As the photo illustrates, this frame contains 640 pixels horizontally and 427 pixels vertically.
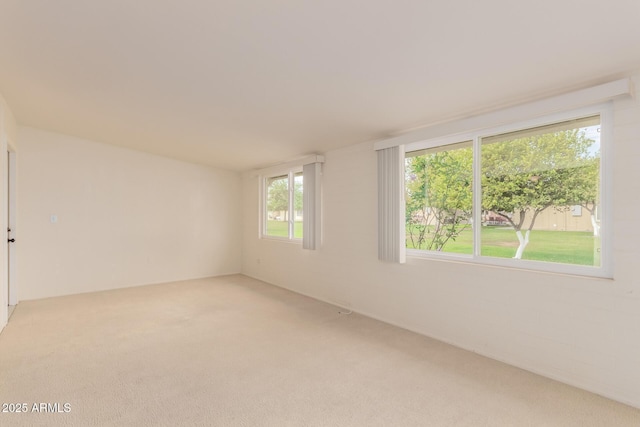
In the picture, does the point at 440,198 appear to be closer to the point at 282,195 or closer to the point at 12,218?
the point at 282,195

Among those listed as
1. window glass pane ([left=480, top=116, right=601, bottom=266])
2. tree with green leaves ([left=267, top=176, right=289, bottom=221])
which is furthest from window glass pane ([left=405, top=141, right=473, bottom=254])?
tree with green leaves ([left=267, top=176, right=289, bottom=221])

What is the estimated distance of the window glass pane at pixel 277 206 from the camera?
5945 millimetres

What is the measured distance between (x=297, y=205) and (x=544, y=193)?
3.70 metres

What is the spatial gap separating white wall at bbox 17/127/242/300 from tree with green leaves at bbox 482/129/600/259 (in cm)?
538

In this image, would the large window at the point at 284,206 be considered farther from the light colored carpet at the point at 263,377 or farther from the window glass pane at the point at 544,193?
the window glass pane at the point at 544,193

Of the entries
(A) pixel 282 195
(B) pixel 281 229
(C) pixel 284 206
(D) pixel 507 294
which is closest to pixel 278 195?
(A) pixel 282 195

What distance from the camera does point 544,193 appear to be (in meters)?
2.77

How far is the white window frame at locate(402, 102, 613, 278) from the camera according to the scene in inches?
93.7

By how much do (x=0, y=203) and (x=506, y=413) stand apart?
529 cm

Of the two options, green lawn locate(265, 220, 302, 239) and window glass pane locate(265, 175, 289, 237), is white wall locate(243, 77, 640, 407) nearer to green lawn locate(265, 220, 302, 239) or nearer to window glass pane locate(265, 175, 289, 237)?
green lawn locate(265, 220, 302, 239)

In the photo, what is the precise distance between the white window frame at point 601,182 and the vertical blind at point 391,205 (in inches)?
13.9

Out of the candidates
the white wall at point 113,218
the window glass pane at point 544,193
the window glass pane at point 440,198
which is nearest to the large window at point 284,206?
the white wall at point 113,218

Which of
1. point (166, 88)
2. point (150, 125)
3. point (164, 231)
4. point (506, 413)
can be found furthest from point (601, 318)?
point (164, 231)

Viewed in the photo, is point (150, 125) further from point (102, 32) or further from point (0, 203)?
point (102, 32)
